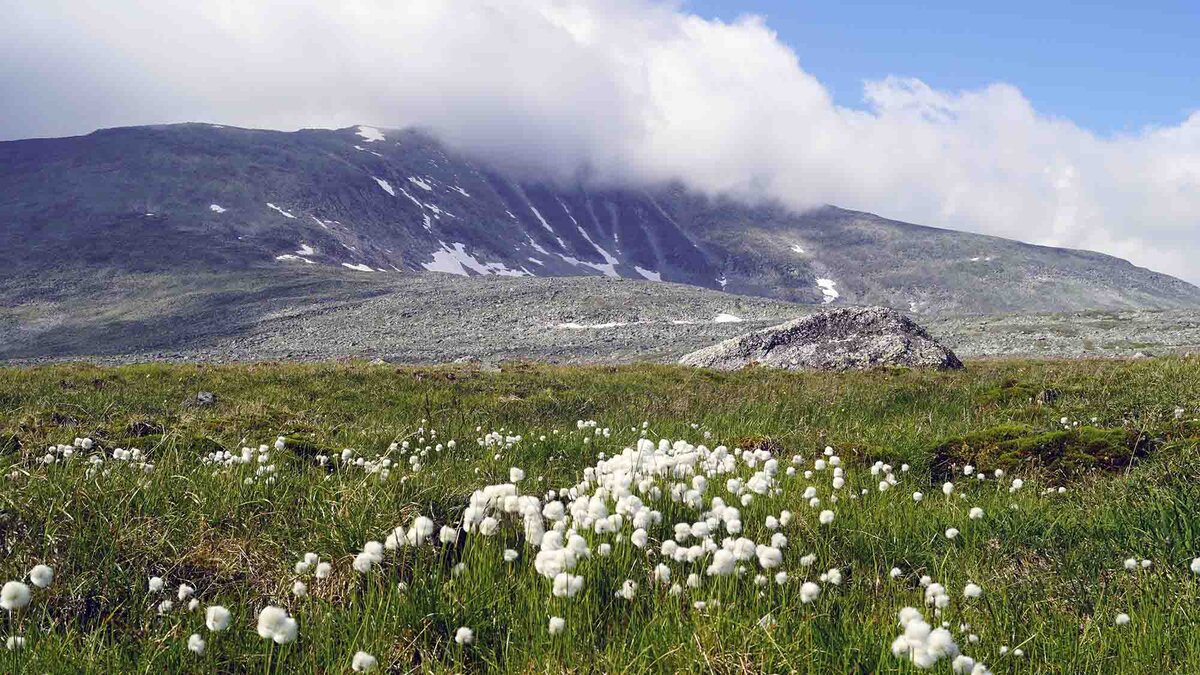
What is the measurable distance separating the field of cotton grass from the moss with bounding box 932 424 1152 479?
0.10 ft

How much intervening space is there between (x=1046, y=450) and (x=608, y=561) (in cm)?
580

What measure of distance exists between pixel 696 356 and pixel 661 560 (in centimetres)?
2504

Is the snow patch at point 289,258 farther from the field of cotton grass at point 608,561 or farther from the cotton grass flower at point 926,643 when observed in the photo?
the cotton grass flower at point 926,643

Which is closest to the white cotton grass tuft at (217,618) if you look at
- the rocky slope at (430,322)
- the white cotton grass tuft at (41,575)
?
the white cotton grass tuft at (41,575)

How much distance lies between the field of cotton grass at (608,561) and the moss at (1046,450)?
0.10ft

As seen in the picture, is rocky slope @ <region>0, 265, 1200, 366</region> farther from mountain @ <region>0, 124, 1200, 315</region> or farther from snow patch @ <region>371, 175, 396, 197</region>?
snow patch @ <region>371, 175, 396, 197</region>

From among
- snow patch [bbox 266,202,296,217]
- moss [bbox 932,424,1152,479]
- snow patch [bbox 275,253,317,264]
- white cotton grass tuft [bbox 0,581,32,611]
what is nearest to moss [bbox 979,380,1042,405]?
moss [bbox 932,424,1152,479]

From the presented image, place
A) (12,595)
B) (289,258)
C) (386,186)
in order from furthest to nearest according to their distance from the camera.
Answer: (386,186) < (289,258) < (12,595)

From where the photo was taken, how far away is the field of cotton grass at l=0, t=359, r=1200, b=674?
2971mm

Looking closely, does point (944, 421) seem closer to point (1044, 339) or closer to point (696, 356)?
point (696, 356)

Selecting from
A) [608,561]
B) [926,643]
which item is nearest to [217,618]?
[608,561]

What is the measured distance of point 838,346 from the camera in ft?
82.2

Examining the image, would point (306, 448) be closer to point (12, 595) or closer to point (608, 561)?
point (608, 561)

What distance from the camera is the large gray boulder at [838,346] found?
2362 centimetres
